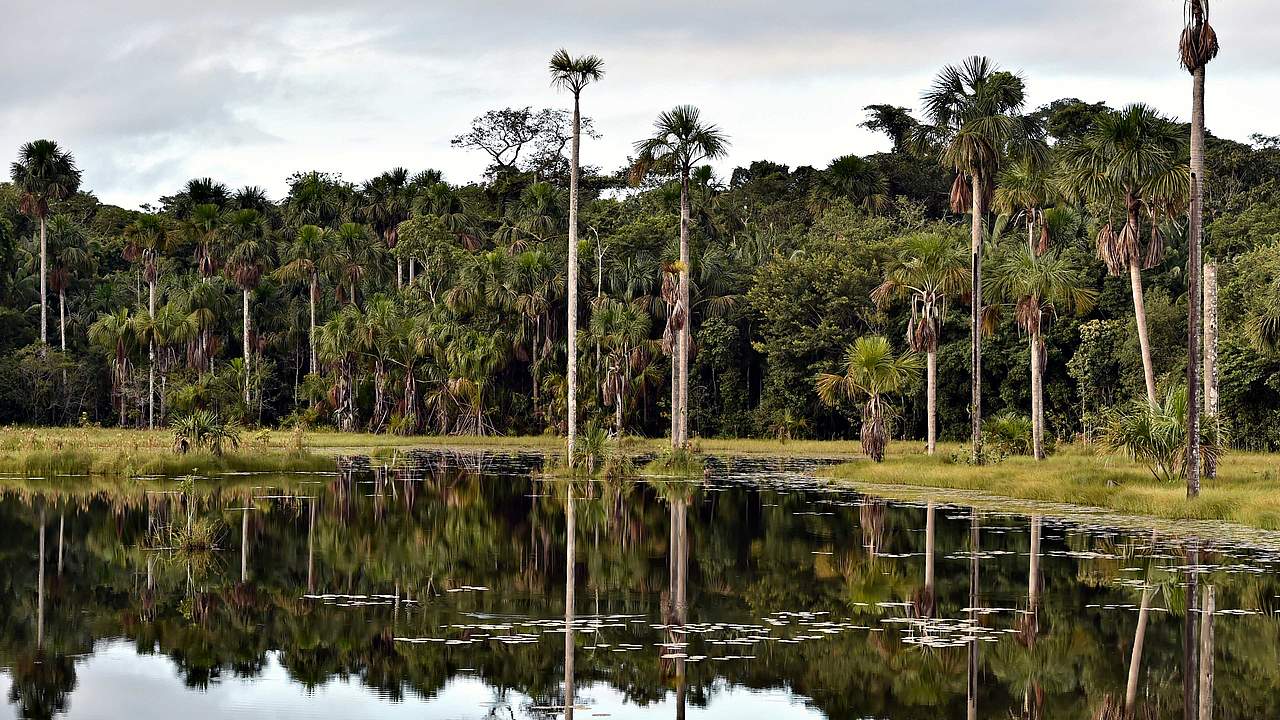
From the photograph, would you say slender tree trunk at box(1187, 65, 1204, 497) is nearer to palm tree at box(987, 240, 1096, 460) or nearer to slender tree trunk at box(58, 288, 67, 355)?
palm tree at box(987, 240, 1096, 460)

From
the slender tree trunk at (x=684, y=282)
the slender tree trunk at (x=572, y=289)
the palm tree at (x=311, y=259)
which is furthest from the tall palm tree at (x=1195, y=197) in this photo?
the palm tree at (x=311, y=259)

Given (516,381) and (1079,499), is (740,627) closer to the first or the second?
(1079,499)

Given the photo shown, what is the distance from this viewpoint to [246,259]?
3061 inches

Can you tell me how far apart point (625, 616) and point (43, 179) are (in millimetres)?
75011

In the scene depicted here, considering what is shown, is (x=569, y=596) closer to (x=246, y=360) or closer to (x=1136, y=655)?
(x=1136, y=655)

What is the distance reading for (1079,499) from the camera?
30000 mm

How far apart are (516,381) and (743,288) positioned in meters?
13.9

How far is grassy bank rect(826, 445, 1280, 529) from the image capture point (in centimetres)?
2627

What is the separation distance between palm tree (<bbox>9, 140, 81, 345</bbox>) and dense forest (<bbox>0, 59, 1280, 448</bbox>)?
0.53ft

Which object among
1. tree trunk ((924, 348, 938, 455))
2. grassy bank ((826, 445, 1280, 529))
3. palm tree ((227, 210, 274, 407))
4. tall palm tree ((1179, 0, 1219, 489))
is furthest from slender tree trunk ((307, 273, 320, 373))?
tall palm tree ((1179, 0, 1219, 489))

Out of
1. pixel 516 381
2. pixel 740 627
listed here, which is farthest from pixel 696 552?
pixel 516 381

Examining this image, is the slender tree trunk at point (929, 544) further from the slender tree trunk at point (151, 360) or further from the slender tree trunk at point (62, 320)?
the slender tree trunk at point (62, 320)

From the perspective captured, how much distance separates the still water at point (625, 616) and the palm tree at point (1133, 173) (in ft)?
50.2

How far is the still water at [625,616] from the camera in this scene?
39.1 feet
